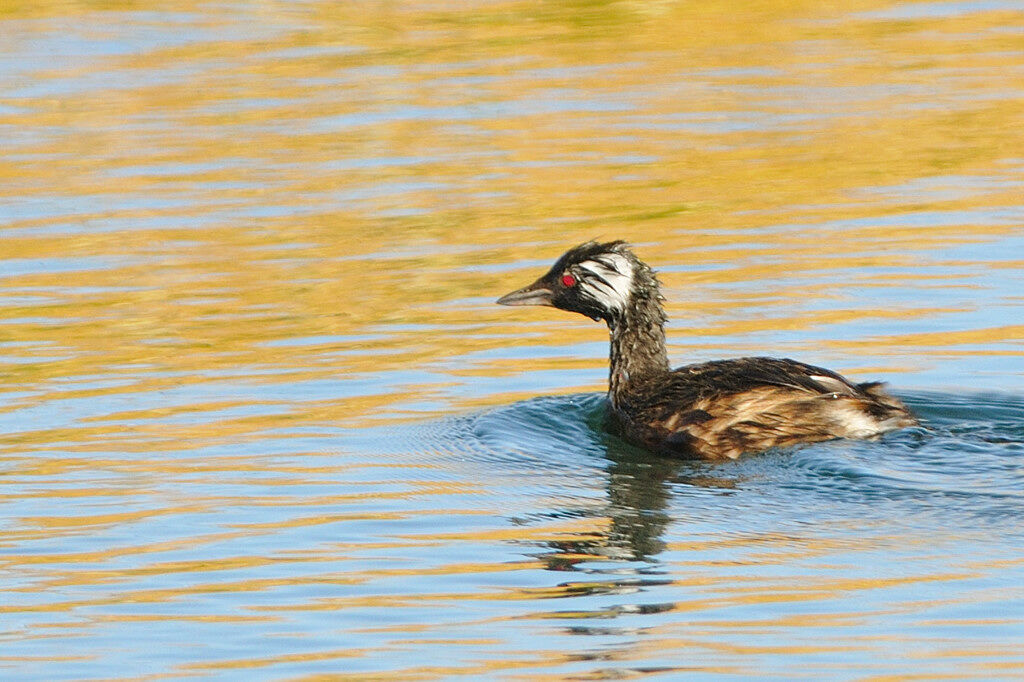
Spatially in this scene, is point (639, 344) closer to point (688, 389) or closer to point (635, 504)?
point (688, 389)

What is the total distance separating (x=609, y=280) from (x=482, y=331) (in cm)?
209

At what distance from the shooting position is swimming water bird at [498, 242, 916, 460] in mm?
10500

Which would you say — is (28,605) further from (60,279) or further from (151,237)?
(151,237)

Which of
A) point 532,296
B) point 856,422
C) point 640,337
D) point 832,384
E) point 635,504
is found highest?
point 532,296

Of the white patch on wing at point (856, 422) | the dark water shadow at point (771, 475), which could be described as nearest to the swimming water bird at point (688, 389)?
the white patch on wing at point (856, 422)

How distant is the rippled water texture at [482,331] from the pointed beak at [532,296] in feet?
1.83

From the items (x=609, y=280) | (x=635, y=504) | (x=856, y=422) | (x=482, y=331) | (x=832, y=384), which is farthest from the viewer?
(x=482, y=331)

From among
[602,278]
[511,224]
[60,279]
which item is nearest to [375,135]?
[511,224]

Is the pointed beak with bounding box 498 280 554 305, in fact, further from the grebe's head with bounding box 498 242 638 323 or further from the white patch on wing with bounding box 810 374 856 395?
the white patch on wing with bounding box 810 374 856 395

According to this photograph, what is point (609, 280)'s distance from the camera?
11.7 m

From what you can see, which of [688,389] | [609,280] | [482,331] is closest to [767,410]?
[688,389]

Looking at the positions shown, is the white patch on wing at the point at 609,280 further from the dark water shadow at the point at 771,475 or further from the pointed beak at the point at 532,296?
the dark water shadow at the point at 771,475

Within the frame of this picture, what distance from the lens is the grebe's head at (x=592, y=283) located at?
11602 mm

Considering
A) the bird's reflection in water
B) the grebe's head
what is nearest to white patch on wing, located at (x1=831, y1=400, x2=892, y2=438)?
the bird's reflection in water
